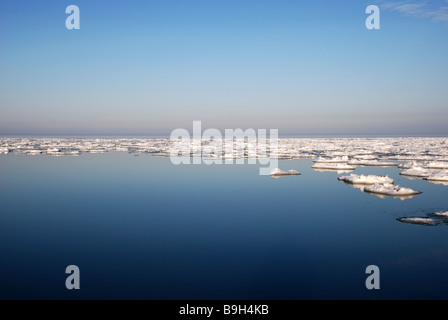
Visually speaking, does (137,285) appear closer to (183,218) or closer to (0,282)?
(0,282)

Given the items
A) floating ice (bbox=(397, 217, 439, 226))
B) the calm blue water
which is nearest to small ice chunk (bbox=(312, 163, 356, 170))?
the calm blue water

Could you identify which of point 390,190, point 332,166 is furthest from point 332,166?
point 390,190

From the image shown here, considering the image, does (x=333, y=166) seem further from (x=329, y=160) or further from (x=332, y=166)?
(x=329, y=160)

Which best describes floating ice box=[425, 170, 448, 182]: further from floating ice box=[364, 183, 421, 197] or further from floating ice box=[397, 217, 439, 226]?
floating ice box=[397, 217, 439, 226]

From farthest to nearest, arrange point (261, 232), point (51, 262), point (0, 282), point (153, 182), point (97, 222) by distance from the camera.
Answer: point (153, 182), point (97, 222), point (261, 232), point (51, 262), point (0, 282)

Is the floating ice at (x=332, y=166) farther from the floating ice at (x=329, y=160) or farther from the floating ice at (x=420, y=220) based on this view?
the floating ice at (x=420, y=220)
